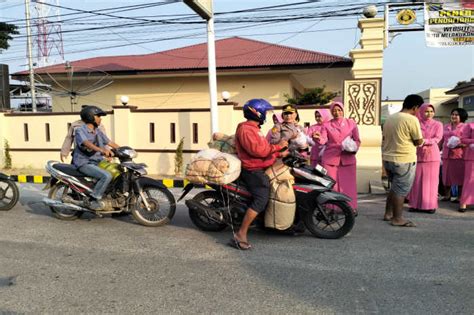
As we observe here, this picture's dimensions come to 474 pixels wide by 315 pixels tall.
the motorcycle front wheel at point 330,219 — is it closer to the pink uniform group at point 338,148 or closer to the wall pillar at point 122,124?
the pink uniform group at point 338,148

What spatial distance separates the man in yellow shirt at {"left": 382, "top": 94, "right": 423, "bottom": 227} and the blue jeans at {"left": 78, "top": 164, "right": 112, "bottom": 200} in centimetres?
396

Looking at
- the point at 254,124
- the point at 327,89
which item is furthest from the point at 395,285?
the point at 327,89

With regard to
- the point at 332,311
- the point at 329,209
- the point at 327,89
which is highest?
the point at 327,89

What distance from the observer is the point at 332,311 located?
10.2ft

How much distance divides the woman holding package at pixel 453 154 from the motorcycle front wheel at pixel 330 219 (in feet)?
10.2

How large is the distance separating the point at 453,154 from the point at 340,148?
259 centimetres

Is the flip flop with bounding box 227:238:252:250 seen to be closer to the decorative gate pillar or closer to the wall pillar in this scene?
the decorative gate pillar

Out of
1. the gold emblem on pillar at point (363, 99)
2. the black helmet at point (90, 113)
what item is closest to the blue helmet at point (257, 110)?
the black helmet at point (90, 113)

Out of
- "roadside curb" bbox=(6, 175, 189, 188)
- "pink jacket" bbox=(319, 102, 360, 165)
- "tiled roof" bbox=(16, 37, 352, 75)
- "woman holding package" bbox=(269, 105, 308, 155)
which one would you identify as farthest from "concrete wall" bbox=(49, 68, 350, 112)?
"woman holding package" bbox=(269, 105, 308, 155)

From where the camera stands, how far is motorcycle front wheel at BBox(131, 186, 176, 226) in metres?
5.56

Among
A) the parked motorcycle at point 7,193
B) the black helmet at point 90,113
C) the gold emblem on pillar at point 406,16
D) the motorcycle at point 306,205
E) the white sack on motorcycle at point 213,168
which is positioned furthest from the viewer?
the gold emblem on pillar at point 406,16

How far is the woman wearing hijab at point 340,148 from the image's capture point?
596 cm

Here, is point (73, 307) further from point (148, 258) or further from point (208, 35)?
point (208, 35)

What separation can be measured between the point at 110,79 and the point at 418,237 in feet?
49.4
